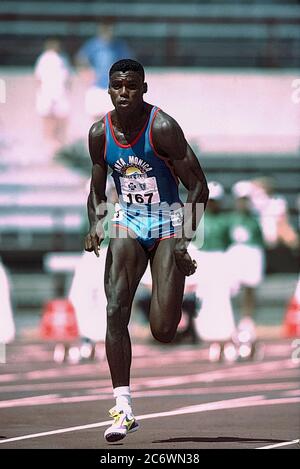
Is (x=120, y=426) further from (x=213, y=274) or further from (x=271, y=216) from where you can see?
(x=271, y=216)

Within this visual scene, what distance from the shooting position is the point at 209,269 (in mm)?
17500

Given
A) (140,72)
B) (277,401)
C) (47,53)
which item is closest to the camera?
(140,72)

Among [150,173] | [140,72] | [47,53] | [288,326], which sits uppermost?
[47,53]

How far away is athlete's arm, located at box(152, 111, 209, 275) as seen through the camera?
352 inches

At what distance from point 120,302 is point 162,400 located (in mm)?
3287

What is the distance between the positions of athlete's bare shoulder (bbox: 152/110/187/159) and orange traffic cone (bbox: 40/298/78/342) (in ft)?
35.8

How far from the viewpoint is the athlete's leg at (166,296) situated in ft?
29.9

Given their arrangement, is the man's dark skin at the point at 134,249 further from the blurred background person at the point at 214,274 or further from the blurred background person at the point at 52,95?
the blurred background person at the point at 52,95

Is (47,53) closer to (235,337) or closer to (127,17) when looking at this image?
(127,17)

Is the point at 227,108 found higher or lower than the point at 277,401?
higher

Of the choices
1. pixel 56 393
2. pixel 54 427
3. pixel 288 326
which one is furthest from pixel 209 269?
pixel 54 427

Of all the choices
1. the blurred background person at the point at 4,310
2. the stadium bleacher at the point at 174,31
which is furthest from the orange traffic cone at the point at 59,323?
the stadium bleacher at the point at 174,31

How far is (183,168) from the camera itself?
9094mm

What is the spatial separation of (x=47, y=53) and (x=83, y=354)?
419 inches
